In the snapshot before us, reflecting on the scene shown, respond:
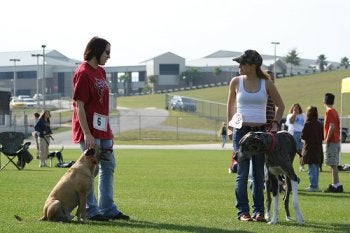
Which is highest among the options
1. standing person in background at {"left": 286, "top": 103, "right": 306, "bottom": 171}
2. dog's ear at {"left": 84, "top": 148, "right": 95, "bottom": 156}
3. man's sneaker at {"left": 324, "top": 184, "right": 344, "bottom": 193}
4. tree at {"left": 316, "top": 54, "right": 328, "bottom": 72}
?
tree at {"left": 316, "top": 54, "right": 328, "bottom": 72}

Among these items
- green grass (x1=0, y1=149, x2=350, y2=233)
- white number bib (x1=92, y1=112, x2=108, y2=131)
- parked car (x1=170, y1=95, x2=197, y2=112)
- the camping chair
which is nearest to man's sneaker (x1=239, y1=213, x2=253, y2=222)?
green grass (x1=0, y1=149, x2=350, y2=233)

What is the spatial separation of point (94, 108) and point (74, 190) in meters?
0.99

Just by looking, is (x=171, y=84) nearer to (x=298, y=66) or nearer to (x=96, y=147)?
(x=298, y=66)

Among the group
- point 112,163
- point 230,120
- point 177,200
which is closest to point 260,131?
point 230,120

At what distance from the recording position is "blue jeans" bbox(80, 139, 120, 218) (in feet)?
29.9

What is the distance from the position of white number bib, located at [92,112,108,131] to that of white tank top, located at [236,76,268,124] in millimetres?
1656

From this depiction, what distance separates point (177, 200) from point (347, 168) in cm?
1051

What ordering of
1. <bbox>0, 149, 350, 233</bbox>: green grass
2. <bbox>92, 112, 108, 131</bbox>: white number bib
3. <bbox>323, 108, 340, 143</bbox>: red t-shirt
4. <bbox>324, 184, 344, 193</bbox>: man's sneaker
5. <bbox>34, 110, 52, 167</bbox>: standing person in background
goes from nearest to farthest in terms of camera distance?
<bbox>0, 149, 350, 233</bbox>: green grass, <bbox>92, 112, 108, 131</bbox>: white number bib, <bbox>324, 184, 344, 193</bbox>: man's sneaker, <bbox>323, 108, 340, 143</bbox>: red t-shirt, <bbox>34, 110, 52, 167</bbox>: standing person in background

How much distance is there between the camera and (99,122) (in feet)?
29.7

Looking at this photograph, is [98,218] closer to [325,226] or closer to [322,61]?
[325,226]

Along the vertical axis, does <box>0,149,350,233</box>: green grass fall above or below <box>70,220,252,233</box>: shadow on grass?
below

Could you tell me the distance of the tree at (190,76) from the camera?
14812 centimetres

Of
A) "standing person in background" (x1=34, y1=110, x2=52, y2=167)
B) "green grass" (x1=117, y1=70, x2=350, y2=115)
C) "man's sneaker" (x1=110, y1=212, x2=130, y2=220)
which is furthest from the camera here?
"green grass" (x1=117, y1=70, x2=350, y2=115)

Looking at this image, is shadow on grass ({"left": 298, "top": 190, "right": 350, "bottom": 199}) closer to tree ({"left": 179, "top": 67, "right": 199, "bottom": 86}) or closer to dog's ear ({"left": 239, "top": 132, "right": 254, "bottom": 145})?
dog's ear ({"left": 239, "top": 132, "right": 254, "bottom": 145})
